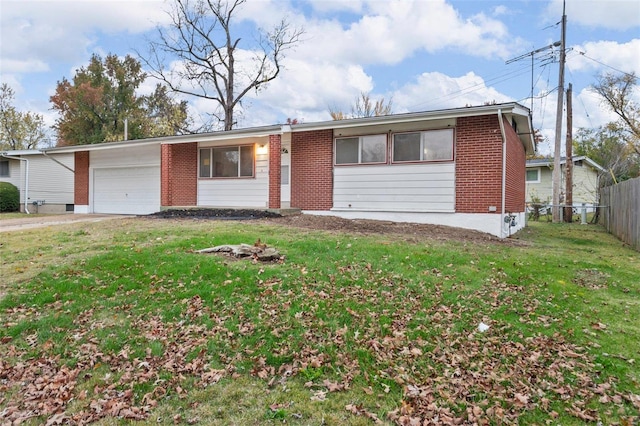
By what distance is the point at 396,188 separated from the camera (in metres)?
11.6

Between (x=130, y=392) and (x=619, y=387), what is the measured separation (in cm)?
416

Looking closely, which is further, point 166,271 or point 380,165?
point 380,165

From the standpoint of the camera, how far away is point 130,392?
335 cm

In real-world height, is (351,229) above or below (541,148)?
below

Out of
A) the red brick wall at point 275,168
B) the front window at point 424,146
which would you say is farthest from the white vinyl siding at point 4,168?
the front window at point 424,146

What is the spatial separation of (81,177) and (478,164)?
56.9 ft

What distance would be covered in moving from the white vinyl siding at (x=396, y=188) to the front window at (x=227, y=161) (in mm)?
3658

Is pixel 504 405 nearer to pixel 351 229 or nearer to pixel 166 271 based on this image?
pixel 166 271

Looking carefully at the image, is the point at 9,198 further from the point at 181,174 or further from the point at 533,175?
the point at 533,175

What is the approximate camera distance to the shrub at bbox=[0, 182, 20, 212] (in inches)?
780

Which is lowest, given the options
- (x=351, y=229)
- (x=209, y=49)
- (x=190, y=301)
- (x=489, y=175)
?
(x=190, y=301)

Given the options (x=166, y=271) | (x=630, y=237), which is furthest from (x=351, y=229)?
(x=630, y=237)

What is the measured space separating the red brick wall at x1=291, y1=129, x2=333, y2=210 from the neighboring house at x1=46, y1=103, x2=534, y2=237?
34 mm

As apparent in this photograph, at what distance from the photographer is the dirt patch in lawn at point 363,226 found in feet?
30.8
